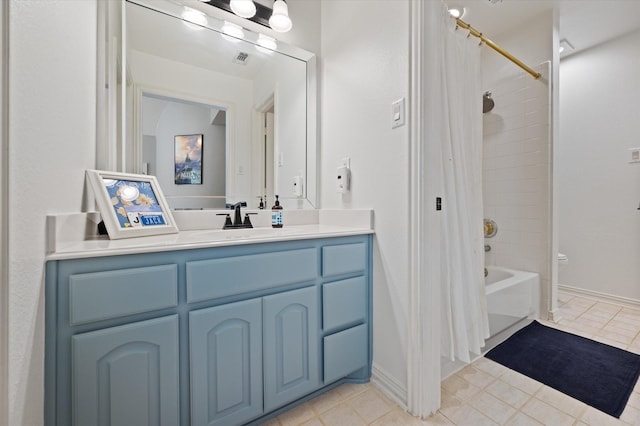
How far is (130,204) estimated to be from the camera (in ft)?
3.68

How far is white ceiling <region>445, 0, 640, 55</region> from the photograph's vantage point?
205cm

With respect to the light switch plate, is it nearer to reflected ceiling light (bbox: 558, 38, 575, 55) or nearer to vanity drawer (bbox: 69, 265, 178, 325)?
vanity drawer (bbox: 69, 265, 178, 325)

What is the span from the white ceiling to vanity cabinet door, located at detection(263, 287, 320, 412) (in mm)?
2385

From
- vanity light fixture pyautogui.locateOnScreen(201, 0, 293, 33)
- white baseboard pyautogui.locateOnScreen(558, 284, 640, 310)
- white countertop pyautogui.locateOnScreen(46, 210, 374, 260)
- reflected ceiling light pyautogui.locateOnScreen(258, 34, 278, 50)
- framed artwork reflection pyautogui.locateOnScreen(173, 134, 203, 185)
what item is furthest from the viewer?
white baseboard pyautogui.locateOnScreen(558, 284, 640, 310)

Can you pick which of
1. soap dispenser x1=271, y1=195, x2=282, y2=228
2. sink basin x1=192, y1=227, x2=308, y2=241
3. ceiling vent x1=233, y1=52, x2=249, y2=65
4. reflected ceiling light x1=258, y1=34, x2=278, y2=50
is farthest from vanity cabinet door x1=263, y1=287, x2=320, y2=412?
reflected ceiling light x1=258, y1=34, x2=278, y2=50

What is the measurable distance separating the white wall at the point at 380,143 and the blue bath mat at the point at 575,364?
83 cm

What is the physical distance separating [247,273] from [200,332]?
0.25 metres

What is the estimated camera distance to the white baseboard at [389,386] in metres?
1.25

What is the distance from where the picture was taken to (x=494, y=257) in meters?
2.51

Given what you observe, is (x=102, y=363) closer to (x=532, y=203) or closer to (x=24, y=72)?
(x=24, y=72)

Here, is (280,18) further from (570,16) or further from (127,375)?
(570,16)

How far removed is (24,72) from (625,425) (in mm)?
2339

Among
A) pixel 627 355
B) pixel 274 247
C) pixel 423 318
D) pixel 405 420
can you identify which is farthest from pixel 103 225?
pixel 627 355

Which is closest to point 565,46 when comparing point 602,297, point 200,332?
point 602,297
